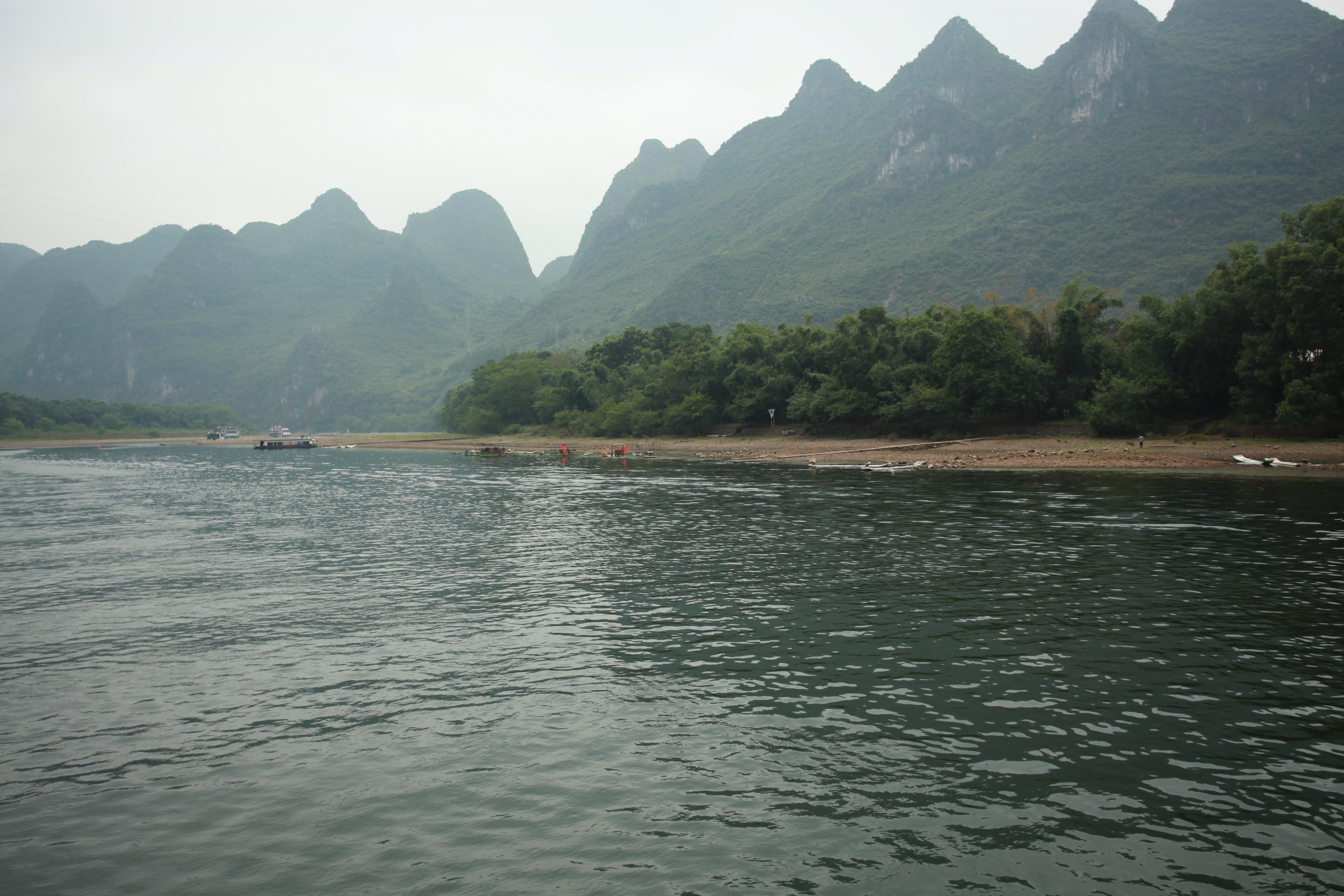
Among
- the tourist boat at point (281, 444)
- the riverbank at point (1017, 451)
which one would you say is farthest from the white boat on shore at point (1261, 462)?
the tourist boat at point (281, 444)

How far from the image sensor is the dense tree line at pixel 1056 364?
53.9m

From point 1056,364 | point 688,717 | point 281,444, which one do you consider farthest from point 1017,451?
point 281,444

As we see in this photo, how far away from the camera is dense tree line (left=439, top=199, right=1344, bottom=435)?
2122 inches

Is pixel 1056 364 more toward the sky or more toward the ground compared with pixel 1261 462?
more toward the sky

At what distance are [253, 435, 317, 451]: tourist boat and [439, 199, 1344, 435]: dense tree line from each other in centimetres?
5994

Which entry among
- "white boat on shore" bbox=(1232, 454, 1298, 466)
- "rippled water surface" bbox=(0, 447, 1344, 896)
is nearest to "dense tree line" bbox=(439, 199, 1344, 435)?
A: "white boat on shore" bbox=(1232, 454, 1298, 466)

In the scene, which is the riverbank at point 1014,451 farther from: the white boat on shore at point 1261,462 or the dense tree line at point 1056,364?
the dense tree line at point 1056,364

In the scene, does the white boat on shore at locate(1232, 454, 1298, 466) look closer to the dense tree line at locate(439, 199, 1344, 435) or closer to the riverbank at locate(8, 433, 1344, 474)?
the riverbank at locate(8, 433, 1344, 474)

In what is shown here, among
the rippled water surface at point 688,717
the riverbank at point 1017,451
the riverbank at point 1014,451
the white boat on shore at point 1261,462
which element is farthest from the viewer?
the riverbank at point 1017,451

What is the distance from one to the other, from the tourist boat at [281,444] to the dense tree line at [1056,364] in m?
59.9

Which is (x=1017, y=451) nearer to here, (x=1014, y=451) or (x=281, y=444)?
(x=1014, y=451)

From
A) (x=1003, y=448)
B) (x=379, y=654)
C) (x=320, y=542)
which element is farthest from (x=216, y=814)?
(x=1003, y=448)

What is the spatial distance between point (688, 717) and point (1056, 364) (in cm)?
7570

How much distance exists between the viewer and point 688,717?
1241 centimetres
